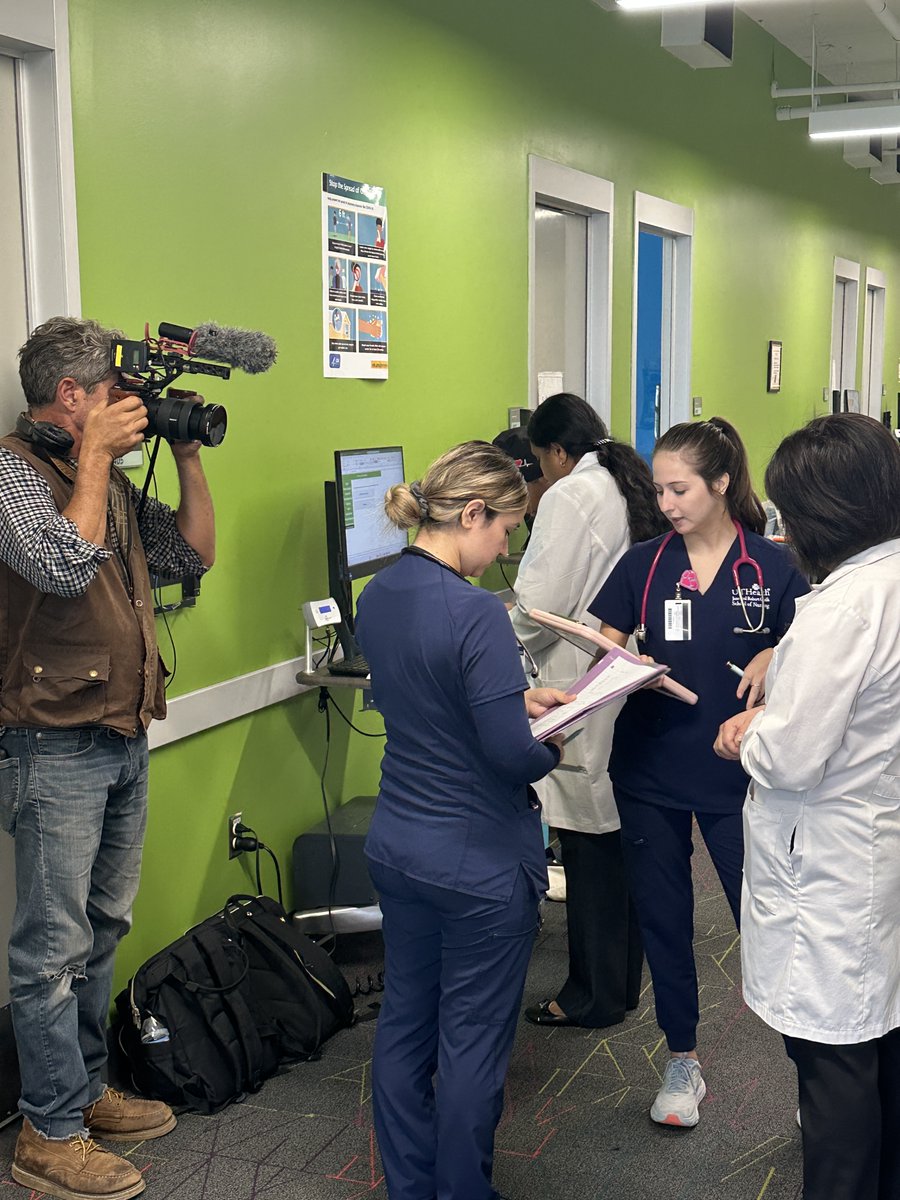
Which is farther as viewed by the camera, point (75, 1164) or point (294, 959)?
point (294, 959)

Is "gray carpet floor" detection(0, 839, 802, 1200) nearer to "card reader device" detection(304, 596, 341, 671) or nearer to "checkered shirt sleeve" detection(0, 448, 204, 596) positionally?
"card reader device" detection(304, 596, 341, 671)

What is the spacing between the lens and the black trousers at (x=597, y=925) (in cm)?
304

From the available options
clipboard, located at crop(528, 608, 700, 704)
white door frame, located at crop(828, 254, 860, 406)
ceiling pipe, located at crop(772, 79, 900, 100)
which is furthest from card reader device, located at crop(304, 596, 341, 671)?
white door frame, located at crop(828, 254, 860, 406)

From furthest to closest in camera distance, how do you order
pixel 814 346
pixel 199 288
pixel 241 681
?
pixel 814 346
pixel 241 681
pixel 199 288

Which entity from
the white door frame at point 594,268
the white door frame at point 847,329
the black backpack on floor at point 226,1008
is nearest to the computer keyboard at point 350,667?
the black backpack on floor at point 226,1008

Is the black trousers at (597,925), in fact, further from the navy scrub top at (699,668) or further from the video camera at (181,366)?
the video camera at (181,366)

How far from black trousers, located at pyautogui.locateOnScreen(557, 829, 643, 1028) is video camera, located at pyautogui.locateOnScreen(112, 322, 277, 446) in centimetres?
136

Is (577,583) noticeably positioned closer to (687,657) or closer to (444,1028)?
(687,657)

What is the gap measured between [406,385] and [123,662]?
1.82m

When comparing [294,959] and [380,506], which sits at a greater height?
[380,506]

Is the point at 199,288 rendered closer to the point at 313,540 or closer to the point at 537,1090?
the point at 313,540

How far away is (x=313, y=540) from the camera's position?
3506mm

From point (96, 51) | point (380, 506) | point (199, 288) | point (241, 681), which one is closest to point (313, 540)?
point (380, 506)

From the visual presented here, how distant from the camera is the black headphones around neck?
2291mm
